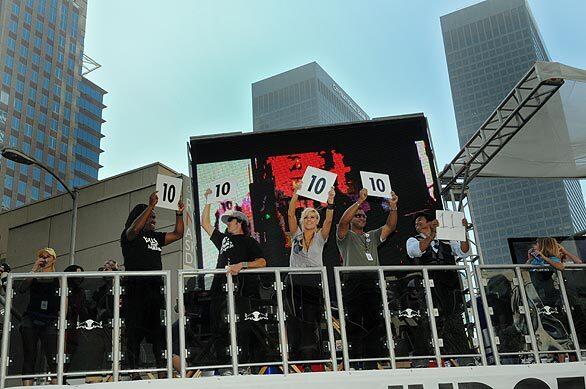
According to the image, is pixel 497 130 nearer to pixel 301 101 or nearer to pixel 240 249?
pixel 240 249

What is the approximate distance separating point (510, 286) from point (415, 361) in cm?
145

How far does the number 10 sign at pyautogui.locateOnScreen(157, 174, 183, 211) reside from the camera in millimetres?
8188

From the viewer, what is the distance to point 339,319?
6.89 meters

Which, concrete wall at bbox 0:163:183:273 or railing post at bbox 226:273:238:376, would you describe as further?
concrete wall at bbox 0:163:183:273

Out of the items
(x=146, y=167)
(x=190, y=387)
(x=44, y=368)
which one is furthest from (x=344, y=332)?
(x=146, y=167)

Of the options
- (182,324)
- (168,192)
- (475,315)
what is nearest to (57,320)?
(182,324)

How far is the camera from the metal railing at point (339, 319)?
6.35m

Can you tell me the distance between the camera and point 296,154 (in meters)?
11.5

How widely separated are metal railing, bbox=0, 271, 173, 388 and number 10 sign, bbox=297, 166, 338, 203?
282 cm

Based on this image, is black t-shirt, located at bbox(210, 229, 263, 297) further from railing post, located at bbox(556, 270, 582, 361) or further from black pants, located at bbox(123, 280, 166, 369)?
railing post, located at bbox(556, 270, 582, 361)

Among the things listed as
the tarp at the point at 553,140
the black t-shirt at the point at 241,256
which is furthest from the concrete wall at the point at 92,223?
the black t-shirt at the point at 241,256

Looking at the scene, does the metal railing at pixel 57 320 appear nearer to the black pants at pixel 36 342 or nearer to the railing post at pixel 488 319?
the black pants at pixel 36 342

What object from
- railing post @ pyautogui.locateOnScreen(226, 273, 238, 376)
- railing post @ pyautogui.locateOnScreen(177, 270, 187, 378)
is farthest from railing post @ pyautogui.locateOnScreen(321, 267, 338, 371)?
railing post @ pyautogui.locateOnScreen(177, 270, 187, 378)

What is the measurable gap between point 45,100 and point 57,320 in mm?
114454
